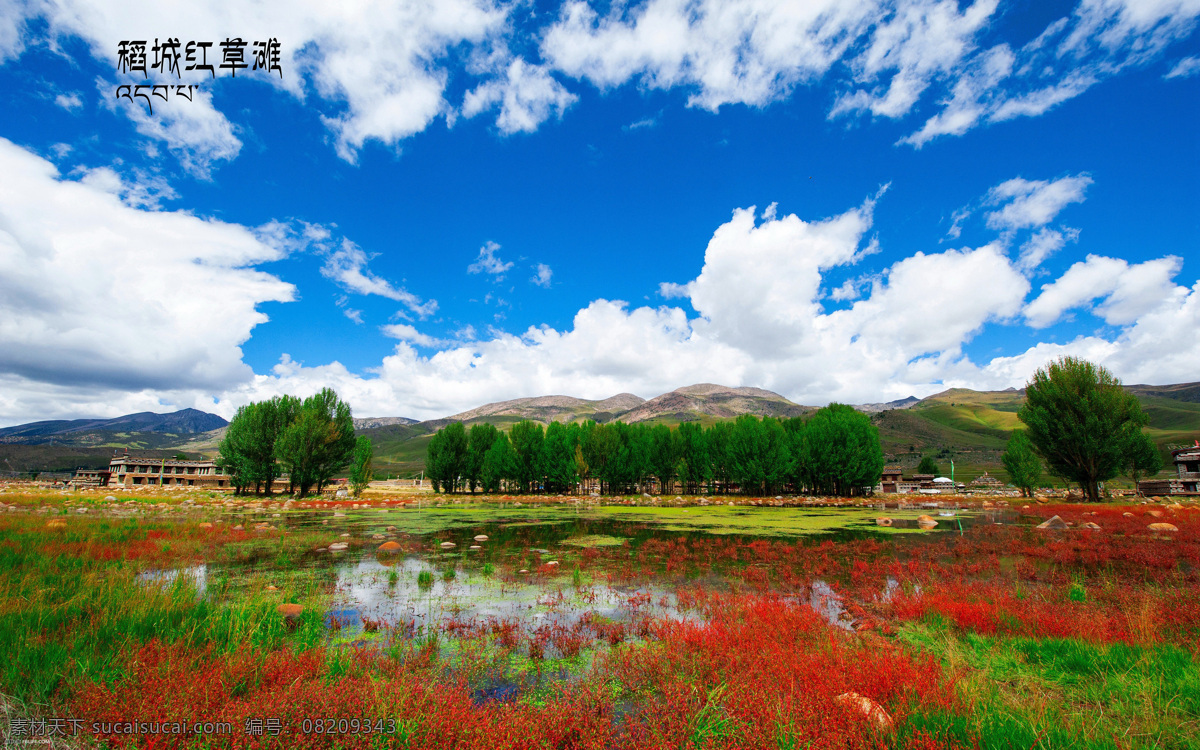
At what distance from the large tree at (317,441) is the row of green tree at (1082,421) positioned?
7258cm

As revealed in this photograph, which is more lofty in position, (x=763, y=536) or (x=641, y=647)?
(x=641, y=647)

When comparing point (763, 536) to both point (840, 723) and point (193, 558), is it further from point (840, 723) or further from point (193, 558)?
point (193, 558)

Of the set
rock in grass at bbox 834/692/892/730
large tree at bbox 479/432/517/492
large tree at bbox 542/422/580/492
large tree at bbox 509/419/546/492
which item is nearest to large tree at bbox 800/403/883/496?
large tree at bbox 542/422/580/492

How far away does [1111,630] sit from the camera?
7.61 m

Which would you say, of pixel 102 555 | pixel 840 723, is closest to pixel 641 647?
pixel 840 723

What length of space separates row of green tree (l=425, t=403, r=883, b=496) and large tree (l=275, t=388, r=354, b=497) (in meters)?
22.3

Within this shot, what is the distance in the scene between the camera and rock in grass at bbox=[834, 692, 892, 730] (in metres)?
4.59

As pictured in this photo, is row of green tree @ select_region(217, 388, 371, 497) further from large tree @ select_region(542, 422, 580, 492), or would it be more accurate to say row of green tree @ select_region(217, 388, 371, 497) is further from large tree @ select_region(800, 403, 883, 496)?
large tree @ select_region(800, 403, 883, 496)

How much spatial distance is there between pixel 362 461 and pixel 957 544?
6811 cm

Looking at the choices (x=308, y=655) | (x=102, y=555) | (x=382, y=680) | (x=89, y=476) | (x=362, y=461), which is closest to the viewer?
(x=382, y=680)

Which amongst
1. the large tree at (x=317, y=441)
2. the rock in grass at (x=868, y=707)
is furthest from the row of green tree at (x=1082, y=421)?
the large tree at (x=317, y=441)

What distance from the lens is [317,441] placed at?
56.8 m

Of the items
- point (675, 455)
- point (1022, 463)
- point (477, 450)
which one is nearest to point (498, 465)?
point (477, 450)

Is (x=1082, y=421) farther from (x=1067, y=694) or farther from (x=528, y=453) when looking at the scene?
(x=528, y=453)
